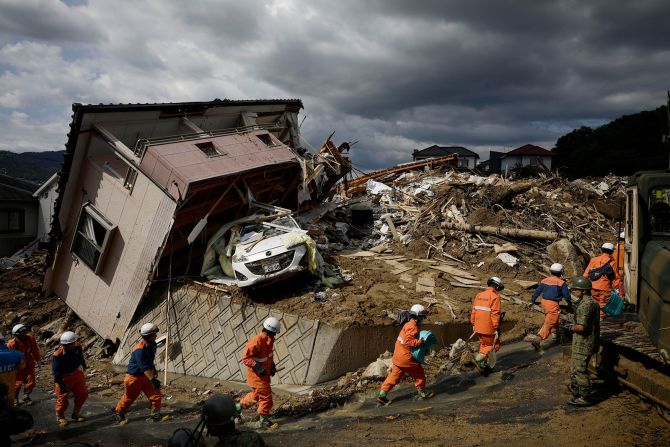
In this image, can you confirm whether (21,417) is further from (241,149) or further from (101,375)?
(241,149)

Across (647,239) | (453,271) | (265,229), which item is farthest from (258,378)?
(453,271)

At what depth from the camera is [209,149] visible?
1231 centimetres

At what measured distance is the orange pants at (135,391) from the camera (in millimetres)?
6980

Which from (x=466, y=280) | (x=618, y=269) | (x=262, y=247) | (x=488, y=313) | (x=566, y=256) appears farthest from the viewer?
(x=566, y=256)

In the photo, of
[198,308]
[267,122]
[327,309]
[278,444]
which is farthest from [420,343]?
[267,122]

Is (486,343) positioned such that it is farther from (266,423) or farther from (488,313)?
(266,423)

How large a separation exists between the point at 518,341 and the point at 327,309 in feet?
12.7

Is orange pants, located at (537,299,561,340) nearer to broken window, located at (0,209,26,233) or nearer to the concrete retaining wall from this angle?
the concrete retaining wall

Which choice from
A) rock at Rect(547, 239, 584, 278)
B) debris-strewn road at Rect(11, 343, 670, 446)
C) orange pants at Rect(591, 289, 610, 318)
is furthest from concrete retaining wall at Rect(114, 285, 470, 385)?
rock at Rect(547, 239, 584, 278)

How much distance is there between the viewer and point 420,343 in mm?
6414

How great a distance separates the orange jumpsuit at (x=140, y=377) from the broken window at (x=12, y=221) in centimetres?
1773

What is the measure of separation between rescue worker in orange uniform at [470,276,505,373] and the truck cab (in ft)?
6.14

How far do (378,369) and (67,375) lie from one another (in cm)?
525

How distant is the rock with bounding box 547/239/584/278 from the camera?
1275 cm
